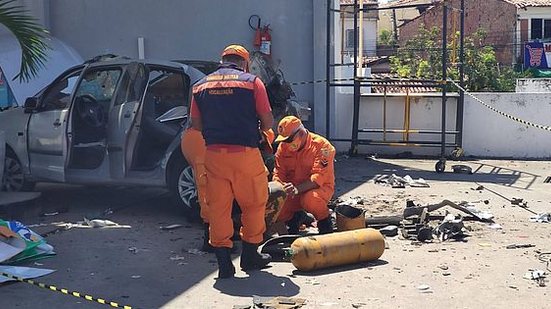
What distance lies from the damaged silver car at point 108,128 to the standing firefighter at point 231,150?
2.31 m

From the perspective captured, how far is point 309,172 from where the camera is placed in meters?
8.20

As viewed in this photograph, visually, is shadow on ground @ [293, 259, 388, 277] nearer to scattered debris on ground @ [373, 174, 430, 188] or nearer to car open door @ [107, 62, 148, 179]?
car open door @ [107, 62, 148, 179]

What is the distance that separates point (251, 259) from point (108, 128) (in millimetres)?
3243

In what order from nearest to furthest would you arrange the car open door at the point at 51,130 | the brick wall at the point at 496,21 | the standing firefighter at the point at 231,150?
the standing firefighter at the point at 231,150, the car open door at the point at 51,130, the brick wall at the point at 496,21

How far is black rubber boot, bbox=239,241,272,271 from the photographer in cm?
702

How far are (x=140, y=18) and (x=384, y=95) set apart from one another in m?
5.01

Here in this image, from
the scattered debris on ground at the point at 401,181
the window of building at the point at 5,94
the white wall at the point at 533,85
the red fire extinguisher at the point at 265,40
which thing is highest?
the red fire extinguisher at the point at 265,40

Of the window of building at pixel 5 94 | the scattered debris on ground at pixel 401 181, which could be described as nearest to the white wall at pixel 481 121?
the scattered debris on ground at pixel 401 181

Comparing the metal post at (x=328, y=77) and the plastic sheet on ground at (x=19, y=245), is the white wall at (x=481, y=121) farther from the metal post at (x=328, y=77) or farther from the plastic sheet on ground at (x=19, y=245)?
the plastic sheet on ground at (x=19, y=245)

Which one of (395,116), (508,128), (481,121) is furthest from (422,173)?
(508,128)

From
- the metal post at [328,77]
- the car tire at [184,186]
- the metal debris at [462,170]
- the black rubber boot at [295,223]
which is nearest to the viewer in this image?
the black rubber boot at [295,223]

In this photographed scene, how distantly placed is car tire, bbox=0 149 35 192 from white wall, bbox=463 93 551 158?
837 cm

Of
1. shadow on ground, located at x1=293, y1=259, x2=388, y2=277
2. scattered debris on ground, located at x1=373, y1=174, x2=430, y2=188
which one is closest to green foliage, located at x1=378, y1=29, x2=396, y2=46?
scattered debris on ground, located at x1=373, y1=174, x2=430, y2=188

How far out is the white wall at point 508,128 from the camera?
14.7m
